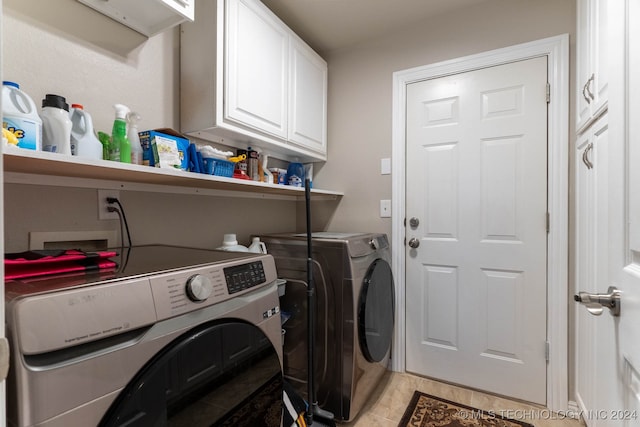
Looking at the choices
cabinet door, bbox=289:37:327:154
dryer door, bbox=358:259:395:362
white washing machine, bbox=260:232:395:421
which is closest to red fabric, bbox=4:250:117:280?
white washing machine, bbox=260:232:395:421

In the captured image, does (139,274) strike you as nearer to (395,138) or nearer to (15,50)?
(15,50)

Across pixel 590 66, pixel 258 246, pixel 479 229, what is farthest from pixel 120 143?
pixel 590 66

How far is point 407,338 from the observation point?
2.08 m

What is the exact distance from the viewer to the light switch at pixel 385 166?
84.0 inches

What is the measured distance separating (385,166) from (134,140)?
1.55 meters

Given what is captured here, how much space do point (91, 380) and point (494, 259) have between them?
1967mm

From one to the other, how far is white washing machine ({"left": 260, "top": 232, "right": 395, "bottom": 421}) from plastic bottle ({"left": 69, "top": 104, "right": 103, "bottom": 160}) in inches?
37.5

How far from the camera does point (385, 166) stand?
215cm

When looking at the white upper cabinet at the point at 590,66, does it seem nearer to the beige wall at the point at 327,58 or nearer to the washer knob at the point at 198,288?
the beige wall at the point at 327,58

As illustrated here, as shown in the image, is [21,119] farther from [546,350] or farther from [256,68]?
[546,350]

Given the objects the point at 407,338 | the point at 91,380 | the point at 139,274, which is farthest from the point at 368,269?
the point at 91,380

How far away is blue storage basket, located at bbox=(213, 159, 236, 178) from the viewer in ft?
4.66

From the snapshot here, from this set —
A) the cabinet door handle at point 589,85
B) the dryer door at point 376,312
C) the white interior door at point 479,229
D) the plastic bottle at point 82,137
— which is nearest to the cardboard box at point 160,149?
the plastic bottle at point 82,137

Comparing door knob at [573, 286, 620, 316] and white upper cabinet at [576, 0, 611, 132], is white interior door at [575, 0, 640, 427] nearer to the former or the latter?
door knob at [573, 286, 620, 316]
